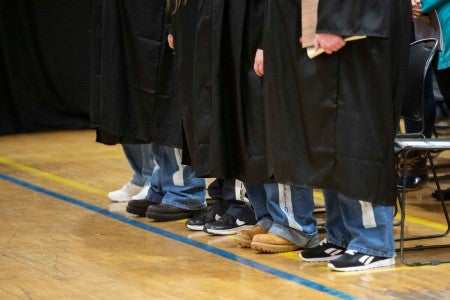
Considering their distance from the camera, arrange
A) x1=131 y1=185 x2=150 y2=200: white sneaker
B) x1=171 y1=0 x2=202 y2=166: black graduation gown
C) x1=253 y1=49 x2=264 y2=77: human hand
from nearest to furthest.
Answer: x1=253 y1=49 x2=264 y2=77: human hand
x1=171 y1=0 x2=202 y2=166: black graduation gown
x1=131 y1=185 x2=150 y2=200: white sneaker

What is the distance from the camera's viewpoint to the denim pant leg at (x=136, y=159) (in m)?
6.08

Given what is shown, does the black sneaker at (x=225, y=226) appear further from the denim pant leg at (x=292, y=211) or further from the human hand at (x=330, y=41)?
the human hand at (x=330, y=41)

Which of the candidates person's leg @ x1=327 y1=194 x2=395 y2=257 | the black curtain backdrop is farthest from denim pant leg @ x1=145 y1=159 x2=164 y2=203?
the black curtain backdrop

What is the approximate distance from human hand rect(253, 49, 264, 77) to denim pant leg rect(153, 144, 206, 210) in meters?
1.16

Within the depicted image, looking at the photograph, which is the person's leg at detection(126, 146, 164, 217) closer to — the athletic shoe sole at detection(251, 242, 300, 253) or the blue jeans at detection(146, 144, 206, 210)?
the blue jeans at detection(146, 144, 206, 210)

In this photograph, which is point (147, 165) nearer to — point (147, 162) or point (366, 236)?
point (147, 162)

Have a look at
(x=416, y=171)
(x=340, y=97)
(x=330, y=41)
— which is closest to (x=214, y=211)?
(x=340, y=97)

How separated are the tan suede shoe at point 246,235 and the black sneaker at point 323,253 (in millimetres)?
343

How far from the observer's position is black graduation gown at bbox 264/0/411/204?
3957mm

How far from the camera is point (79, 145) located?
348 inches

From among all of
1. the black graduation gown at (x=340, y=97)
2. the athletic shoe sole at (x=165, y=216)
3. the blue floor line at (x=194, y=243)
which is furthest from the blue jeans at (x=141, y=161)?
the black graduation gown at (x=340, y=97)

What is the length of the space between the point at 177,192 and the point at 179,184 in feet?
0.15

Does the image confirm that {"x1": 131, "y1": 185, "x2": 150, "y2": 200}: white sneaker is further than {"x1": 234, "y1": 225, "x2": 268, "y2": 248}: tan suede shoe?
Yes

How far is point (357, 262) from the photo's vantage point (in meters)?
4.20
